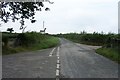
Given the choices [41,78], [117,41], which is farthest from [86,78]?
[117,41]

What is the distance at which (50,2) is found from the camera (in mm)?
29016

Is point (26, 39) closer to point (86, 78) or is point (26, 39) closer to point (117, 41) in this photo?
point (117, 41)

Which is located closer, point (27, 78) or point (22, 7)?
point (27, 78)

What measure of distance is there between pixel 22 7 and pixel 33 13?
1561mm

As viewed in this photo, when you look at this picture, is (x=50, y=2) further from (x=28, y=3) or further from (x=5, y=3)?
(x=5, y=3)

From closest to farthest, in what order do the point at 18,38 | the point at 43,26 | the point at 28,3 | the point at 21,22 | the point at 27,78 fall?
the point at 27,78, the point at 28,3, the point at 21,22, the point at 18,38, the point at 43,26

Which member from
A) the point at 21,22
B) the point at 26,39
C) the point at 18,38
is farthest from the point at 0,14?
the point at 26,39

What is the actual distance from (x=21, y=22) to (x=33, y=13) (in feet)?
5.58

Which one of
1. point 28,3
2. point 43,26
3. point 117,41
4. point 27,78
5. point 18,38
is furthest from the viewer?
point 43,26

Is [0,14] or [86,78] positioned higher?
[0,14]

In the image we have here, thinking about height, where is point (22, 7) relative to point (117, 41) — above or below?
above

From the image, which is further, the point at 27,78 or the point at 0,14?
the point at 0,14

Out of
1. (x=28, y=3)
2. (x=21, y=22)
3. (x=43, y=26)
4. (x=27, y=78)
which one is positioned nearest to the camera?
(x=27, y=78)

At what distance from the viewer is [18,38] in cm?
3766
